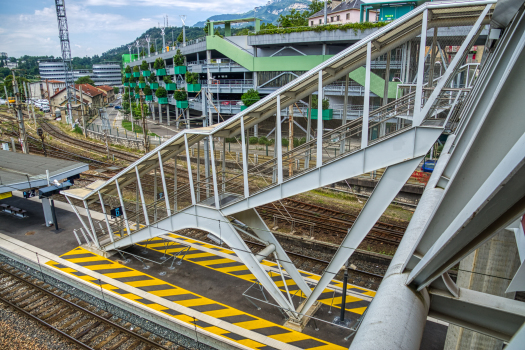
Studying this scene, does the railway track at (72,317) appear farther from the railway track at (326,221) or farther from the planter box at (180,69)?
the planter box at (180,69)

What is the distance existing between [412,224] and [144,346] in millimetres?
8995

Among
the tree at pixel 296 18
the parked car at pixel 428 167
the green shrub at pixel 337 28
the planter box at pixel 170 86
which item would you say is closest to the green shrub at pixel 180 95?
the planter box at pixel 170 86

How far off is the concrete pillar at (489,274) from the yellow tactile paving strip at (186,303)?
10.3 ft

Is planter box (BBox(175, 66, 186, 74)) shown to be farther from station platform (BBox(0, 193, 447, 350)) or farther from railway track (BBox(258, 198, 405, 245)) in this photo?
station platform (BBox(0, 193, 447, 350))

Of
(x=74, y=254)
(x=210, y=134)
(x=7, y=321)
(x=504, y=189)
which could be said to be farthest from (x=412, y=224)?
(x=74, y=254)

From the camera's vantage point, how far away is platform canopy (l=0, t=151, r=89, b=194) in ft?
57.3

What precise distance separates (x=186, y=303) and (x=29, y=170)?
13469mm

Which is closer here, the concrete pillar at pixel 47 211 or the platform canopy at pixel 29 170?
the platform canopy at pixel 29 170

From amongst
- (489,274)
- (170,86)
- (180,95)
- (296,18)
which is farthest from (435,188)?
(296,18)

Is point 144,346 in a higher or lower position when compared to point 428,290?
lower

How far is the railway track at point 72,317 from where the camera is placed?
10686 mm

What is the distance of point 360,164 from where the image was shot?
830cm

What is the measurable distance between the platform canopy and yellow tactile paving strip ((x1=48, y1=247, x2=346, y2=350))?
4565 millimetres

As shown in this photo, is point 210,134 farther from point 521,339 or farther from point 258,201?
point 521,339
